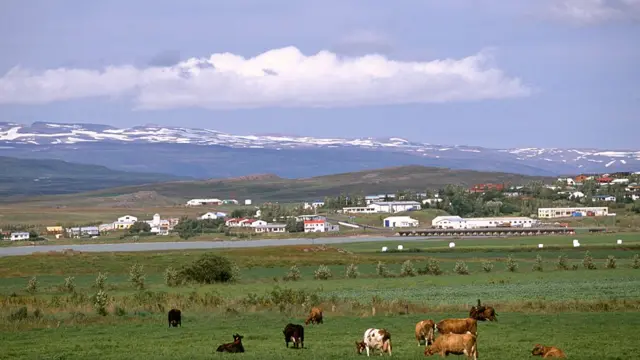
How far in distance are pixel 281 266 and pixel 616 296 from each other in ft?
112

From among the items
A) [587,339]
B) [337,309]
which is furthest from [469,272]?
[587,339]

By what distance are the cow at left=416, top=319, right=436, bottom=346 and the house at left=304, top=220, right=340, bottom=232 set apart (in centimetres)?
11525

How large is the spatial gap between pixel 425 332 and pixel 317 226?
117 m

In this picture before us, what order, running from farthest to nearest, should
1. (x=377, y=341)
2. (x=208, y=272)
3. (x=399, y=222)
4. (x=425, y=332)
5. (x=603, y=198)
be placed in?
(x=603, y=198) < (x=399, y=222) < (x=208, y=272) < (x=425, y=332) < (x=377, y=341)

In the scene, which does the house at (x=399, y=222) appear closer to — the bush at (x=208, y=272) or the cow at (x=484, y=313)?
the bush at (x=208, y=272)

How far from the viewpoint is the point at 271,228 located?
509 feet

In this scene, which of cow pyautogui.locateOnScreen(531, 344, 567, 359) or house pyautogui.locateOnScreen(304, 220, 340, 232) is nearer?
cow pyautogui.locateOnScreen(531, 344, 567, 359)

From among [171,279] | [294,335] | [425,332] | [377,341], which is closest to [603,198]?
[171,279]

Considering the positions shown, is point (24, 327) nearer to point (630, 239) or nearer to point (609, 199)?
point (630, 239)

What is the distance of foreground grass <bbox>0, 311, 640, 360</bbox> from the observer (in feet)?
79.5

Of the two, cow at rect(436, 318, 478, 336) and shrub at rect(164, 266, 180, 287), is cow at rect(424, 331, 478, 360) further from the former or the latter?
shrub at rect(164, 266, 180, 287)

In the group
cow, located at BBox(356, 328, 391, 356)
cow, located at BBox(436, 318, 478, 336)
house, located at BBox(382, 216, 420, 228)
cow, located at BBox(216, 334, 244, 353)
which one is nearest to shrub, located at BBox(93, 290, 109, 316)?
cow, located at BBox(216, 334, 244, 353)

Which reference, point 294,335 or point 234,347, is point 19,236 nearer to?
point 294,335

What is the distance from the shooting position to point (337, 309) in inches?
1362
